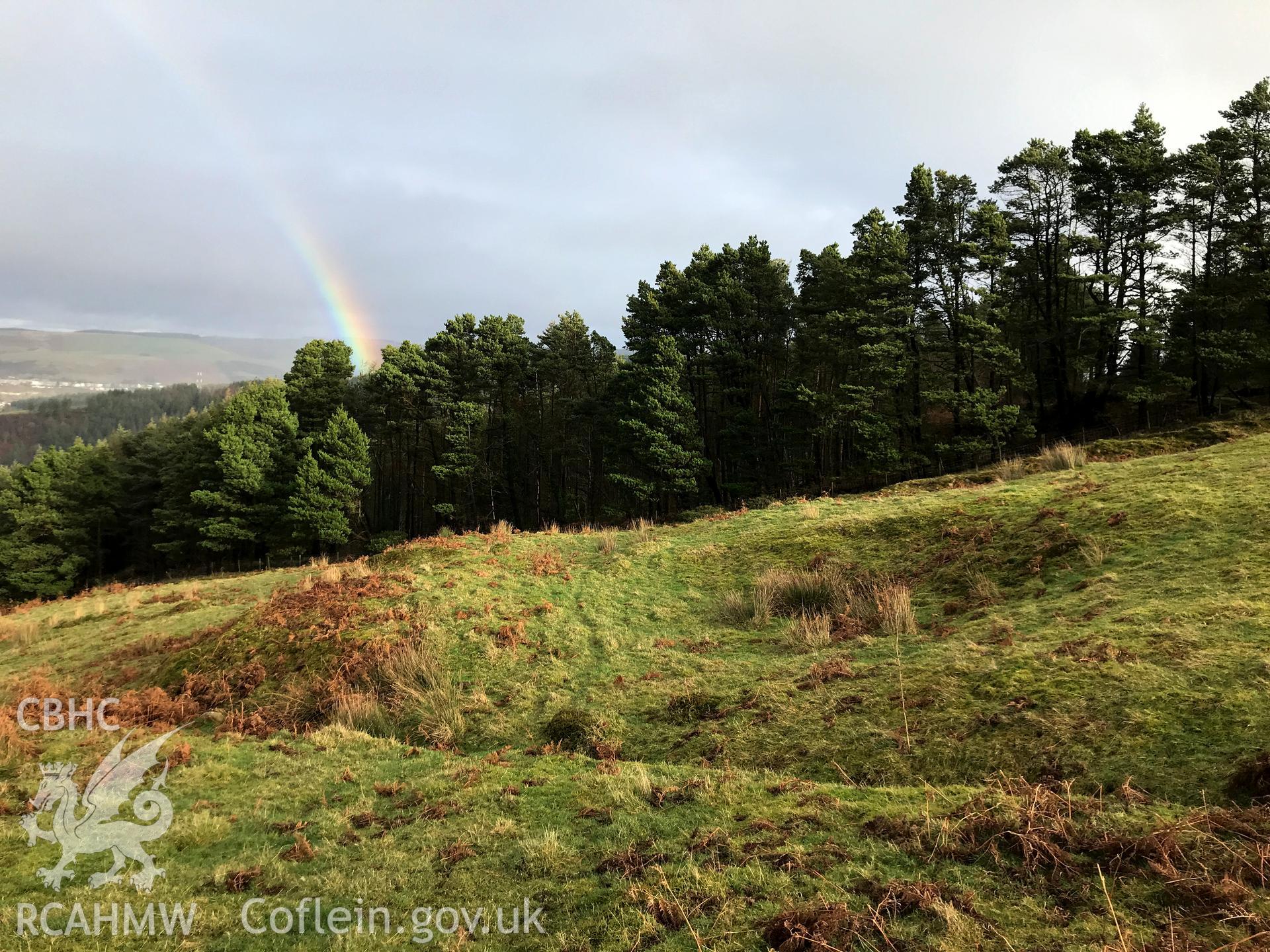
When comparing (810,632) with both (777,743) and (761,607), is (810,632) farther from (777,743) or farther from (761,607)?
(777,743)

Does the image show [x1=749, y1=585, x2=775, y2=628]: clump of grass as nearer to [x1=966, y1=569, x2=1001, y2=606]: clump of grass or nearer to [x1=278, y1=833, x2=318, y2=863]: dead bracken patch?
[x1=966, y1=569, x2=1001, y2=606]: clump of grass

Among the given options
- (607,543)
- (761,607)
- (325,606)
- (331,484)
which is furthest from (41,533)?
(761,607)

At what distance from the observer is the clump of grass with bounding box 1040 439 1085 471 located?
1762 centimetres

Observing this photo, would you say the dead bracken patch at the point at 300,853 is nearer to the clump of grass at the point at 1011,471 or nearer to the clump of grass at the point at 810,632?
the clump of grass at the point at 810,632

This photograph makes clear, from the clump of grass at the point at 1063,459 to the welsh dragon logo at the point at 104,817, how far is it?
2068 cm

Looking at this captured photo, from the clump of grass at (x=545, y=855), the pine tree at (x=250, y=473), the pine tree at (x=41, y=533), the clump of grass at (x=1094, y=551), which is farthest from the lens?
the pine tree at (x=41, y=533)

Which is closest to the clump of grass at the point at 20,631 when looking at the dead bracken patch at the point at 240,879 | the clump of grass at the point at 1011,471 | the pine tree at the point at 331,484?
the dead bracken patch at the point at 240,879

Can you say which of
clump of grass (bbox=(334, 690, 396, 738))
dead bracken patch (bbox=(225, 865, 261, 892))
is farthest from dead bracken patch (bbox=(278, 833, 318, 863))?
clump of grass (bbox=(334, 690, 396, 738))

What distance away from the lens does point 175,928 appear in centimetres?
416

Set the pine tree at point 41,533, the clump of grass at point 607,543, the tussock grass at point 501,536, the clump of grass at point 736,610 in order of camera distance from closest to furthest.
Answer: the clump of grass at point 736,610 → the clump of grass at point 607,543 → the tussock grass at point 501,536 → the pine tree at point 41,533

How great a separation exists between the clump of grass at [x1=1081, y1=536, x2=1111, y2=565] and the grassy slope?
1.9 inches

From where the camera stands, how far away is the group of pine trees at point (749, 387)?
102ft

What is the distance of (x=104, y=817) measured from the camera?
5695mm

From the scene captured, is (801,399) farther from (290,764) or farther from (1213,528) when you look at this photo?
(290,764)
